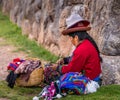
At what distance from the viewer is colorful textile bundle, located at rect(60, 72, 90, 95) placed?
5629 mm

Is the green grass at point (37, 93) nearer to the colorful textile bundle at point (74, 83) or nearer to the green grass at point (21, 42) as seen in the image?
the colorful textile bundle at point (74, 83)

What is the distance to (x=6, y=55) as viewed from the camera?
10.0 meters

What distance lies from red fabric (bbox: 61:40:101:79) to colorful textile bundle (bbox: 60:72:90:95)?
13 centimetres


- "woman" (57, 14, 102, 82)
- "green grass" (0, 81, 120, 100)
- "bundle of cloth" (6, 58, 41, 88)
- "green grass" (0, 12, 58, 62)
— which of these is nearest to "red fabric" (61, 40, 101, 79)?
"woman" (57, 14, 102, 82)

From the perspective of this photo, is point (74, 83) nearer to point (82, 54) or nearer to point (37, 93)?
point (82, 54)

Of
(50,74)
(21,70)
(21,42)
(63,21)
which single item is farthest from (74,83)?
(21,42)

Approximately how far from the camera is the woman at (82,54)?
5.67 meters

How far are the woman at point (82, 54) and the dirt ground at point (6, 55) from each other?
2.43 metres

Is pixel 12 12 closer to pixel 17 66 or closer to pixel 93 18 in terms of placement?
pixel 93 18

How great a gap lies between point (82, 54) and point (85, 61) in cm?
12

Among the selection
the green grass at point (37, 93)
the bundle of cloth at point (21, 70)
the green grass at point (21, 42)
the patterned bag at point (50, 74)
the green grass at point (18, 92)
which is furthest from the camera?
the green grass at point (21, 42)

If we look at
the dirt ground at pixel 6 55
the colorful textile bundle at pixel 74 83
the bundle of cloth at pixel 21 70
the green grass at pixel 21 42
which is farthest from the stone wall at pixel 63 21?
the bundle of cloth at pixel 21 70

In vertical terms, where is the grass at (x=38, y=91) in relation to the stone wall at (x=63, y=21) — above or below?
below

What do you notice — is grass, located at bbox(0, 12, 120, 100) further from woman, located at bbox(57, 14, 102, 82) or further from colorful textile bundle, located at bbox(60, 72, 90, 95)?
woman, located at bbox(57, 14, 102, 82)
